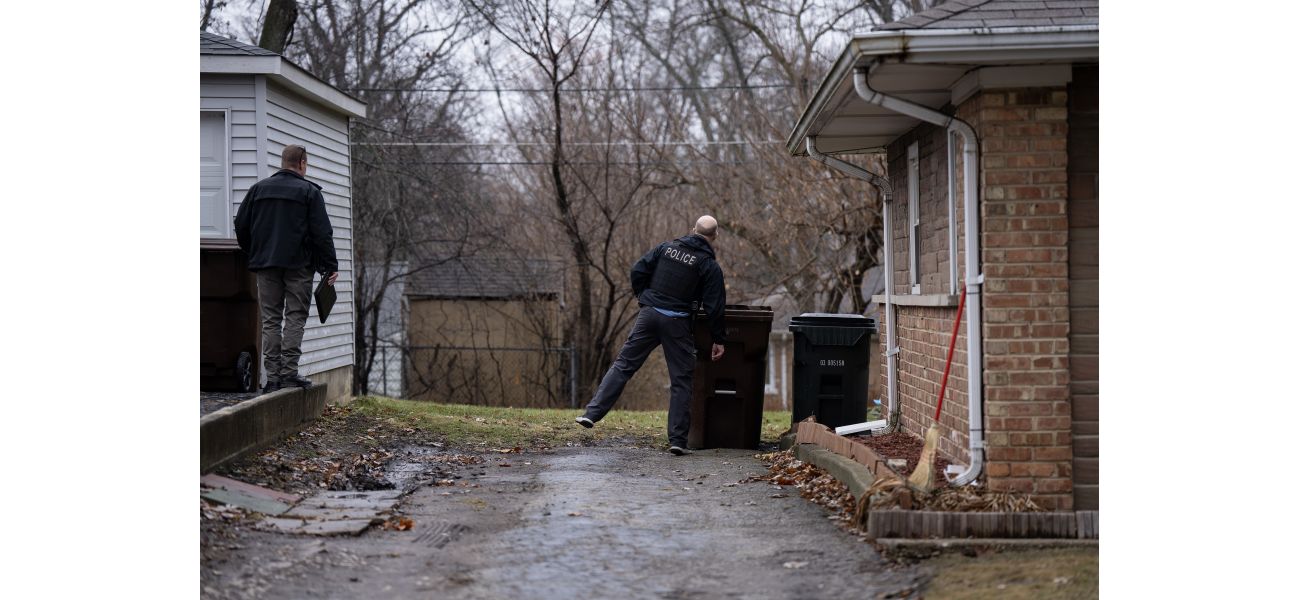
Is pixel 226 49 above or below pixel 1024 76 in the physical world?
above

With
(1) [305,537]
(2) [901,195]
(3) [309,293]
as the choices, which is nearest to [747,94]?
(2) [901,195]

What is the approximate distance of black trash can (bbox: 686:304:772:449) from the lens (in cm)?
1073

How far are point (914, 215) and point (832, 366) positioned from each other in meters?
1.99

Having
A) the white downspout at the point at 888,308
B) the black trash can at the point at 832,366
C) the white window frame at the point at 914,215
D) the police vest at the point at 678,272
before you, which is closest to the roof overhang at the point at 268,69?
the police vest at the point at 678,272

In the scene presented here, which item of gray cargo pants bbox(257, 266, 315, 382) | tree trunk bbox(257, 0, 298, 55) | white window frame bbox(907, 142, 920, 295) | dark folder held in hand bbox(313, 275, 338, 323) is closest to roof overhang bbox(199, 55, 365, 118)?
dark folder held in hand bbox(313, 275, 338, 323)

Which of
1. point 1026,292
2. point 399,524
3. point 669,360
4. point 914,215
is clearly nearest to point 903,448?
point 914,215

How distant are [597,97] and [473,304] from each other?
18.3 feet

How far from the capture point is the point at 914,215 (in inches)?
372

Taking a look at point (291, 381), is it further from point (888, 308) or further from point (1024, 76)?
point (1024, 76)

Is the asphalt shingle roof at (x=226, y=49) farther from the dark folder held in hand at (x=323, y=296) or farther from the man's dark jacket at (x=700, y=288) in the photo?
the man's dark jacket at (x=700, y=288)

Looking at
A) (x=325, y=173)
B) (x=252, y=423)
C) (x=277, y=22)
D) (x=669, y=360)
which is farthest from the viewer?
(x=277, y=22)

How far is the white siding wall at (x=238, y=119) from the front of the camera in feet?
37.8

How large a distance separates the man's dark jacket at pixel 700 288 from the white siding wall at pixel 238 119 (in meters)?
3.85

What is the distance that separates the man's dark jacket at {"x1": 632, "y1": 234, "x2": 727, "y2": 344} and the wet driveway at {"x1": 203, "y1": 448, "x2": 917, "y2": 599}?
7.25 ft
